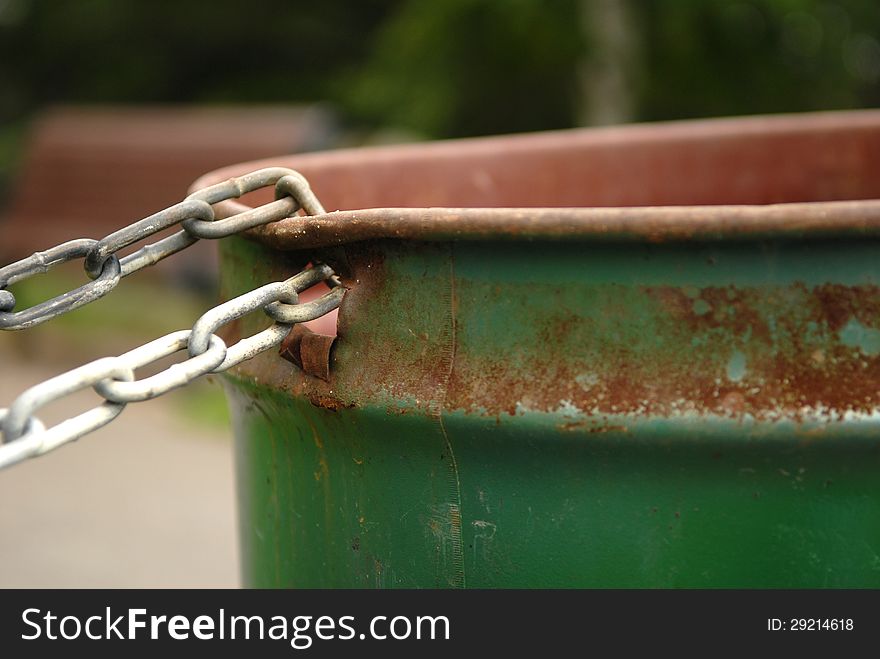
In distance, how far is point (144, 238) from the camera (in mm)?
991

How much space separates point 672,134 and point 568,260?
114cm

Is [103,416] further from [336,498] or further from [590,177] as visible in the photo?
[590,177]

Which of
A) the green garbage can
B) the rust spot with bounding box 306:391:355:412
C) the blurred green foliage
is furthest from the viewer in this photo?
the blurred green foliage

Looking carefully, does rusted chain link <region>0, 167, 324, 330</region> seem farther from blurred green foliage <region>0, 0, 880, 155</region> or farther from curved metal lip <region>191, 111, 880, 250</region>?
blurred green foliage <region>0, 0, 880, 155</region>

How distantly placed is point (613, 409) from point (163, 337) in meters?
0.39

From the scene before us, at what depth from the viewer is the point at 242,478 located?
51.6 inches

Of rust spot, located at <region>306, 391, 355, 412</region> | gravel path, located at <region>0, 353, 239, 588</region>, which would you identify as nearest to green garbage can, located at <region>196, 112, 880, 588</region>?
rust spot, located at <region>306, 391, 355, 412</region>

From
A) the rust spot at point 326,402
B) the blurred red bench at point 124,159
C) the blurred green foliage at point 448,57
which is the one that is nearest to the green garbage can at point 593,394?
the rust spot at point 326,402

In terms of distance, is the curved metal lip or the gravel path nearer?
the curved metal lip

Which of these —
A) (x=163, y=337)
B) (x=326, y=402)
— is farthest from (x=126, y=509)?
(x=163, y=337)

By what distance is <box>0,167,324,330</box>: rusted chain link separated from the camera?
91 cm

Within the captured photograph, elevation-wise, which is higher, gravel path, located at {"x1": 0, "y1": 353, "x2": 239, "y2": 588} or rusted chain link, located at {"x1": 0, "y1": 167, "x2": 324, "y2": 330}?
gravel path, located at {"x1": 0, "y1": 353, "x2": 239, "y2": 588}

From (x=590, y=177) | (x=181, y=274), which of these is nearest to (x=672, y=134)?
(x=590, y=177)

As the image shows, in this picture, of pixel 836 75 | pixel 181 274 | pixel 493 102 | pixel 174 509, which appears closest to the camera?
pixel 174 509
